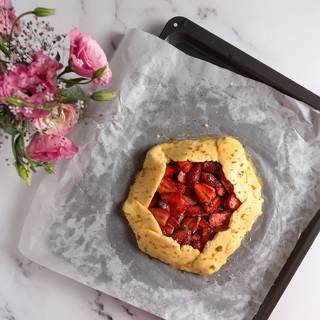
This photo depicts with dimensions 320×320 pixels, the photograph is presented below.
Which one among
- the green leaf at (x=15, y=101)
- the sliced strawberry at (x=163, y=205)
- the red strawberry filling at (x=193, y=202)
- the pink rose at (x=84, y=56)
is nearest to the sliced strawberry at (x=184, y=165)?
the red strawberry filling at (x=193, y=202)

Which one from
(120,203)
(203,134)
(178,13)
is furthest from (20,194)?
(178,13)

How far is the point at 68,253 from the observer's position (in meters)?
1.46

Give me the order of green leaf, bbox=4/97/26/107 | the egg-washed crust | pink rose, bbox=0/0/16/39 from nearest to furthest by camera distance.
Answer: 1. green leaf, bbox=4/97/26/107
2. pink rose, bbox=0/0/16/39
3. the egg-washed crust

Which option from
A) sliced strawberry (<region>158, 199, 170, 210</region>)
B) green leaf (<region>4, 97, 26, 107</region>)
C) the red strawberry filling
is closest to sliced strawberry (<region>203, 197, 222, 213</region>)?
the red strawberry filling

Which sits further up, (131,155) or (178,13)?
(178,13)

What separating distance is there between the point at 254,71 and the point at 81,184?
0.58 metres

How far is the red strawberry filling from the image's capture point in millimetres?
1455

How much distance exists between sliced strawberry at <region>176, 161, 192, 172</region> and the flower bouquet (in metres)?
0.35

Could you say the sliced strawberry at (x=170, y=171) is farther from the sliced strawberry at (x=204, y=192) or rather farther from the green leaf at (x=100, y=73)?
the green leaf at (x=100, y=73)

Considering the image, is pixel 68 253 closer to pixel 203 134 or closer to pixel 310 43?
pixel 203 134

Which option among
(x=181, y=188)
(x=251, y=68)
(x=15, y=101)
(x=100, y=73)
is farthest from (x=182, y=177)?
(x=15, y=101)

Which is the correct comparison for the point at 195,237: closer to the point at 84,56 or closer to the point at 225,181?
the point at 225,181

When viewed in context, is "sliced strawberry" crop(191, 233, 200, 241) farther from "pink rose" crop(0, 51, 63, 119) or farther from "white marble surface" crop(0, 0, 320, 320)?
"pink rose" crop(0, 51, 63, 119)

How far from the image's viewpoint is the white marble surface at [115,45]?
1.48m
